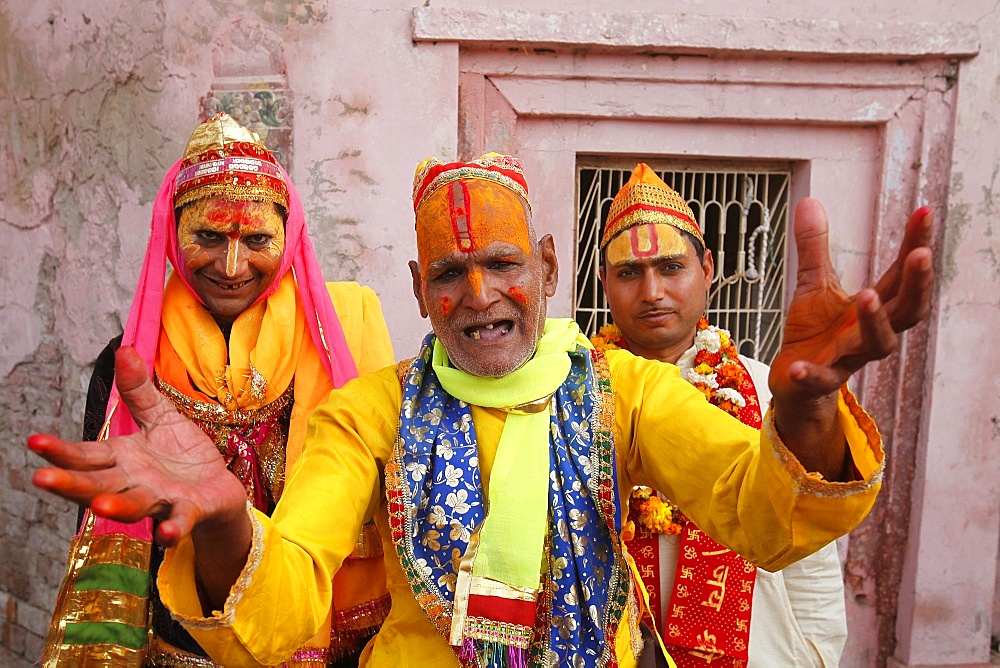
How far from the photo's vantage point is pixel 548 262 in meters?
2.16

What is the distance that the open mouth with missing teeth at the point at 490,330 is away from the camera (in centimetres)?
195

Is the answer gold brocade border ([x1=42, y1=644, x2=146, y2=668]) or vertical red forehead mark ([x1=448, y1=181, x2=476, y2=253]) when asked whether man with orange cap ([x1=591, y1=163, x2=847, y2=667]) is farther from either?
gold brocade border ([x1=42, y1=644, x2=146, y2=668])

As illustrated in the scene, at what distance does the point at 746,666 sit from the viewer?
2.62 meters

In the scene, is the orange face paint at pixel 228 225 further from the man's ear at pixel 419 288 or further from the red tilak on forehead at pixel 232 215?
the man's ear at pixel 419 288

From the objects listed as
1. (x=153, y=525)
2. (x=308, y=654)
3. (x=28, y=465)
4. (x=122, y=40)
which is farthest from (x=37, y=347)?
(x=308, y=654)

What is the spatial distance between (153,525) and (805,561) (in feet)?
7.25

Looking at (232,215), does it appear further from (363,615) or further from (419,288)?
(363,615)

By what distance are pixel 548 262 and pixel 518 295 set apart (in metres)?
0.24

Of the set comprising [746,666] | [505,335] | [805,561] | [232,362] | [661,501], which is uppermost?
[505,335]

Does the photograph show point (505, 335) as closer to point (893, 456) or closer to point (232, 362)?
point (232, 362)

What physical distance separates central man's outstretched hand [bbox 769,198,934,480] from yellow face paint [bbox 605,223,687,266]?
4.95 feet

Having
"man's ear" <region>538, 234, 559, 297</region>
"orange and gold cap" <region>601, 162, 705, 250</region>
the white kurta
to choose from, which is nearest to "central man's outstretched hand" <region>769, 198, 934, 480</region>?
"man's ear" <region>538, 234, 559, 297</region>

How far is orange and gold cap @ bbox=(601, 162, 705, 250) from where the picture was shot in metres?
2.94

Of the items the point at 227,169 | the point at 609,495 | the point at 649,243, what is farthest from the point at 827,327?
the point at 227,169
